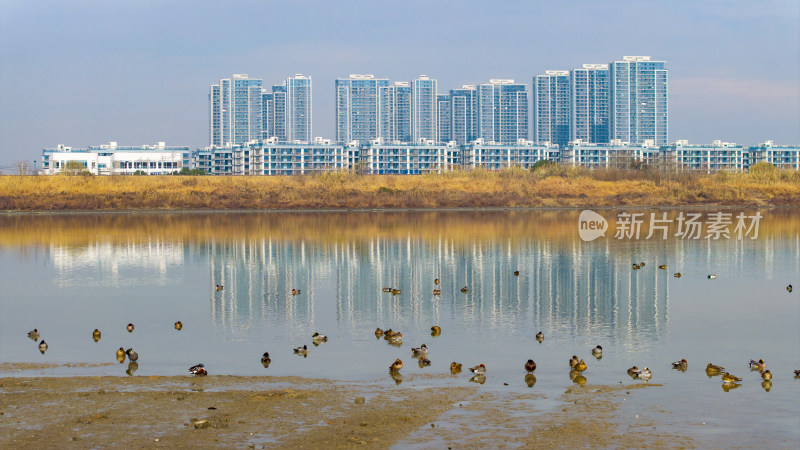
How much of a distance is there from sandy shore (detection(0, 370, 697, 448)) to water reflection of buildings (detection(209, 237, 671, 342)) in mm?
5994

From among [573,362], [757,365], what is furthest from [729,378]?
[573,362]

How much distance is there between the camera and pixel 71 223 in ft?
199

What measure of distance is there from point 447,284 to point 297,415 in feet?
49.7

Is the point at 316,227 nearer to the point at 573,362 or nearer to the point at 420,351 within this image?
the point at 420,351

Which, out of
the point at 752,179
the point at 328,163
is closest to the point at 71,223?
the point at 752,179

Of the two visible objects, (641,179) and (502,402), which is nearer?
(502,402)

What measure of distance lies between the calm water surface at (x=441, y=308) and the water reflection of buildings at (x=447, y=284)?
0.09m

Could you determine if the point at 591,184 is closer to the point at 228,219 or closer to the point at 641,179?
the point at 641,179

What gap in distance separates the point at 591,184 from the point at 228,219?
35113 mm
